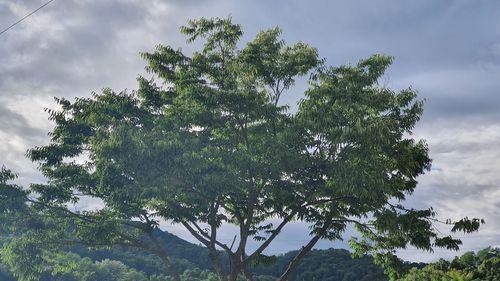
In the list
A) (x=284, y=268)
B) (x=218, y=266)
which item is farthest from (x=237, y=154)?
(x=284, y=268)

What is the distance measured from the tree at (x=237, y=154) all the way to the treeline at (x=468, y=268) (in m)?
10.1

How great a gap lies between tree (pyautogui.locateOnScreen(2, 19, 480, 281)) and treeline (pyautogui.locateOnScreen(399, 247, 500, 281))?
10.1 meters

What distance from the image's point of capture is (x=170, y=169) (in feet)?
66.3

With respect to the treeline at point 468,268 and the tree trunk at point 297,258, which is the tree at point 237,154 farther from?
A: the treeline at point 468,268

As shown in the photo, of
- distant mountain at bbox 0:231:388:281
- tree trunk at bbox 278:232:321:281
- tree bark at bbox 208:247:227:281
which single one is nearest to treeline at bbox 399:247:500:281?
tree trunk at bbox 278:232:321:281

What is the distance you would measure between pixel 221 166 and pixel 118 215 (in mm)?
7187

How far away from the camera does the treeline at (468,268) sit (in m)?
35.3

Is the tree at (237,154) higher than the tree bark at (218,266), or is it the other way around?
the tree at (237,154)

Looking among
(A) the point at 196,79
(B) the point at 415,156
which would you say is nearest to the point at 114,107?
(A) the point at 196,79

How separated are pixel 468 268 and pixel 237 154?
28925mm

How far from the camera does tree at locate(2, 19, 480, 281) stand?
19.8 meters

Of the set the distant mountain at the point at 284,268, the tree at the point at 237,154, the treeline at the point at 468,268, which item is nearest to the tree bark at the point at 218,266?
the tree at the point at 237,154

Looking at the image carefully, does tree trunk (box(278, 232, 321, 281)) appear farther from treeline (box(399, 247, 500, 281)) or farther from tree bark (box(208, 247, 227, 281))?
treeline (box(399, 247, 500, 281))

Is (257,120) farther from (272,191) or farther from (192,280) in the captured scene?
(192,280)
